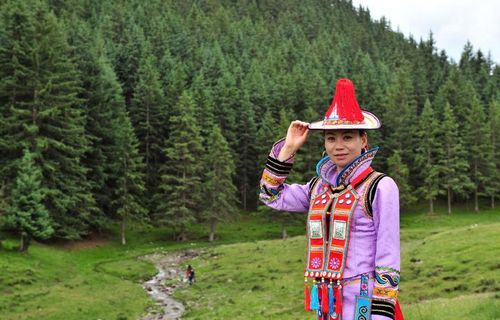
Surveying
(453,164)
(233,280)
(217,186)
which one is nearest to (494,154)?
(453,164)

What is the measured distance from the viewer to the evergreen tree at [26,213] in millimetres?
40688

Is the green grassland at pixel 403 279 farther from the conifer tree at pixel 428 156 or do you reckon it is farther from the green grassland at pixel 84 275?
the conifer tree at pixel 428 156

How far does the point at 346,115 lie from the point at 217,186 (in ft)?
186

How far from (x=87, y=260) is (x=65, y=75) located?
20528 mm

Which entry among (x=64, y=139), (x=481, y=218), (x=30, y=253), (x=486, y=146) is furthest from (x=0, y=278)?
(x=486, y=146)

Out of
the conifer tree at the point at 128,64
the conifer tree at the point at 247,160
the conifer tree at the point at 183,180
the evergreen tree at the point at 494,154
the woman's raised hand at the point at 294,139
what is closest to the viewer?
the woman's raised hand at the point at 294,139

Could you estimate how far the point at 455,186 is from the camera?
2788 inches

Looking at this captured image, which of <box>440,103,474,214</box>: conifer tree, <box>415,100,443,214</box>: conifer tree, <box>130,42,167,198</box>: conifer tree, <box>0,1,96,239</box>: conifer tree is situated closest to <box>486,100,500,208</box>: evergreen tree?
<box>440,103,474,214</box>: conifer tree

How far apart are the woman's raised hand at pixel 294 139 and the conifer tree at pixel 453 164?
7058 centimetres

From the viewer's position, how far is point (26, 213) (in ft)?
135

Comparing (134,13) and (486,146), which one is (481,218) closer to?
(486,146)

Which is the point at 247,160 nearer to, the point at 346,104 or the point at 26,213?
the point at 26,213

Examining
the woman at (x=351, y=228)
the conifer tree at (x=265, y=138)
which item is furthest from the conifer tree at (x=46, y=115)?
the woman at (x=351, y=228)

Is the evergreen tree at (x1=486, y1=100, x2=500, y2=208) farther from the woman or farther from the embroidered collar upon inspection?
the woman
